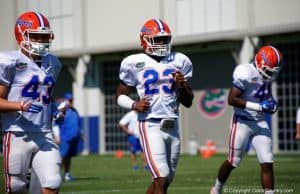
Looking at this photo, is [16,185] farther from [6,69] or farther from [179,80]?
[179,80]

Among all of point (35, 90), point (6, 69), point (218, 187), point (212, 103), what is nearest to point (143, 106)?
point (35, 90)

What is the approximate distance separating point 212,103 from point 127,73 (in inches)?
921

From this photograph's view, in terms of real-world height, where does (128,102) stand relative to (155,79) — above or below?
below

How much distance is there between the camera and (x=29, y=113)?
7.92 m

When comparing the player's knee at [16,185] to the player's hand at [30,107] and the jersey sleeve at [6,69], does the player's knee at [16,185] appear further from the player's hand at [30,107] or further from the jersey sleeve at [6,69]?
the jersey sleeve at [6,69]

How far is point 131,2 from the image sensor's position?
34.1 m

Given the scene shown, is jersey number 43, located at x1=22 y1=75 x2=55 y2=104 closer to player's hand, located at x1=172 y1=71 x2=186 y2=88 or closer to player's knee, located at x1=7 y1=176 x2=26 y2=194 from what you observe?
A: player's knee, located at x1=7 y1=176 x2=26 y2=194

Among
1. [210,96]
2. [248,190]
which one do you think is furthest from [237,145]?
[210,96]

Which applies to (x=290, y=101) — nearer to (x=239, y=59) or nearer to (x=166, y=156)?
(x=239, y=59)

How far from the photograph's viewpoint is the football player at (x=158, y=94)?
8.95 metres

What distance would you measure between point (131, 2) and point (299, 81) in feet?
26.9

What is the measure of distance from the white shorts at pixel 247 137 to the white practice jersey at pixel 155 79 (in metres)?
2.36

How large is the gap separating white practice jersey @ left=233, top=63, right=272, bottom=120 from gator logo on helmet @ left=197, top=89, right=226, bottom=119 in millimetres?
20444

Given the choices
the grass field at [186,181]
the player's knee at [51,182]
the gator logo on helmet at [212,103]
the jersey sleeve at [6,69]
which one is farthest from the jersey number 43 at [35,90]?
the gator logo on helmet at [212,103]
